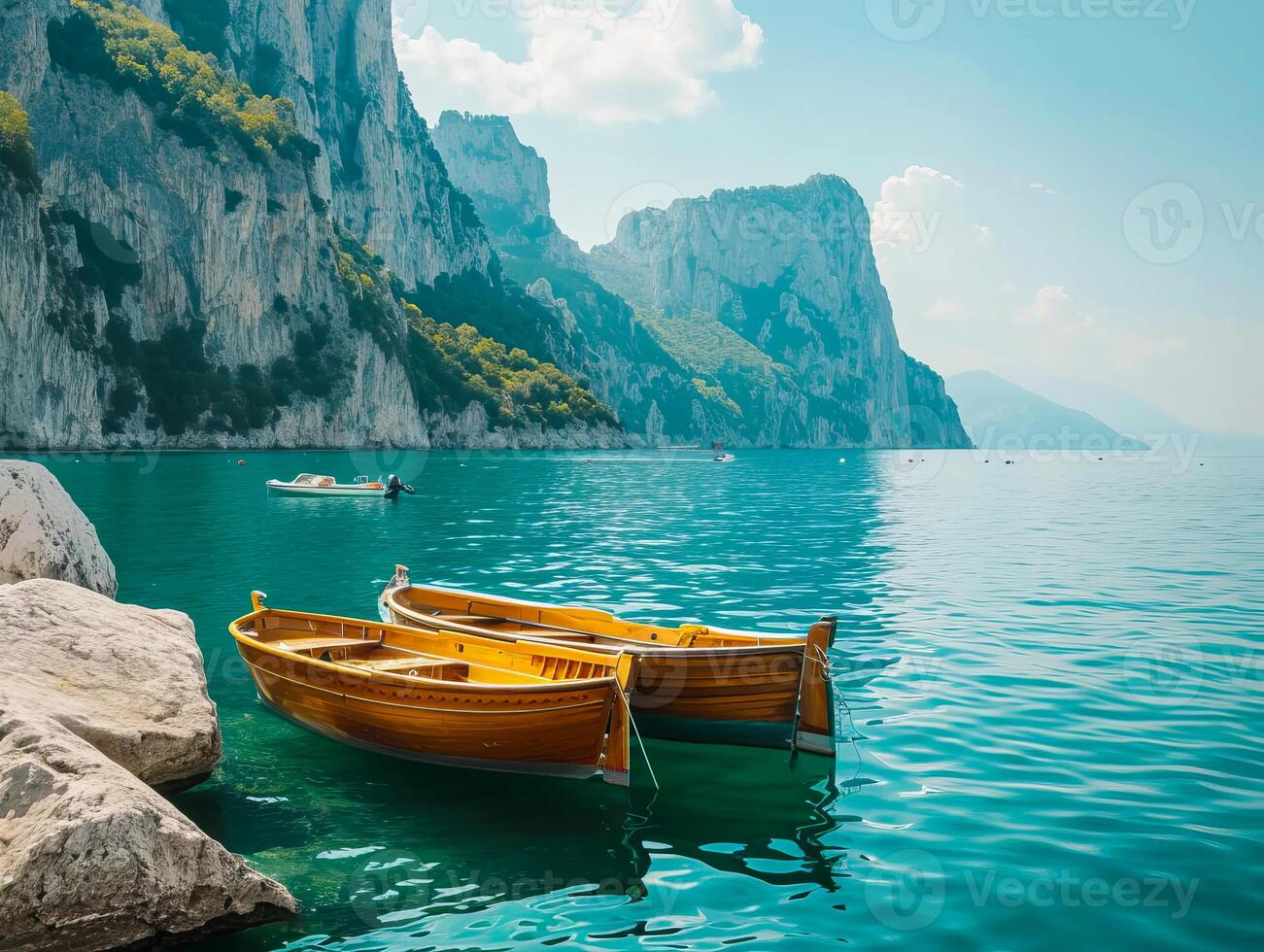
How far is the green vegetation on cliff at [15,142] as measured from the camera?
82438 mm

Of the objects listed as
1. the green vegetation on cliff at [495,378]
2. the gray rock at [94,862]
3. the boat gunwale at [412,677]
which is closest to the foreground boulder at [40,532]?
the boat gunwale at [412,677]

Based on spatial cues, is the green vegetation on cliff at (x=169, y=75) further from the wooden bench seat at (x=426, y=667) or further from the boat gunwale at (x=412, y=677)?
the wooden bench seat at (x=426, y=667)

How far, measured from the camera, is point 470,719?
10.6 meters

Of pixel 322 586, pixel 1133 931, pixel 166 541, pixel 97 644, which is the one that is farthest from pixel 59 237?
pixel 1133 931

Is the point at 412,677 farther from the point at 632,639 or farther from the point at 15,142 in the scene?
the point at 15,142

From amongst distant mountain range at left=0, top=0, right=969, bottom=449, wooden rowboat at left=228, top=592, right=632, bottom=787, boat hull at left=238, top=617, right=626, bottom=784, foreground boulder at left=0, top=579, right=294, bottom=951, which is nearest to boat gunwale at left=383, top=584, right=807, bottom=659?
wooden rowboat at left=228, top=592, right=632, bottom=787

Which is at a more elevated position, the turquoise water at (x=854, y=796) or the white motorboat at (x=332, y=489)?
the white motorboat at (x=332, y=489)

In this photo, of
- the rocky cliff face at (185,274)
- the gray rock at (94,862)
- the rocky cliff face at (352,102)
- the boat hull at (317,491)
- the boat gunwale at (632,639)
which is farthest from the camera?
the rocky cliff face at (352,102)

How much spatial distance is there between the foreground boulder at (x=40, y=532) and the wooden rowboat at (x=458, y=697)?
14.4 feet

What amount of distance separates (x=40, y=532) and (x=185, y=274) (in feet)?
341

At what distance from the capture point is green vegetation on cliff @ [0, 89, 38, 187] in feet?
270

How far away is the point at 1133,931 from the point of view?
755 centimetres

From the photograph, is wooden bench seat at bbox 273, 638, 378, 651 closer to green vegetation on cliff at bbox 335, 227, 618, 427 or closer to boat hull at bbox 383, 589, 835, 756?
boat hull at bbox 383, 589, 835, 756

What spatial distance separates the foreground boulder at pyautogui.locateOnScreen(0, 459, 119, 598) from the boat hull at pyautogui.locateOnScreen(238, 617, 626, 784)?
6666 mm
